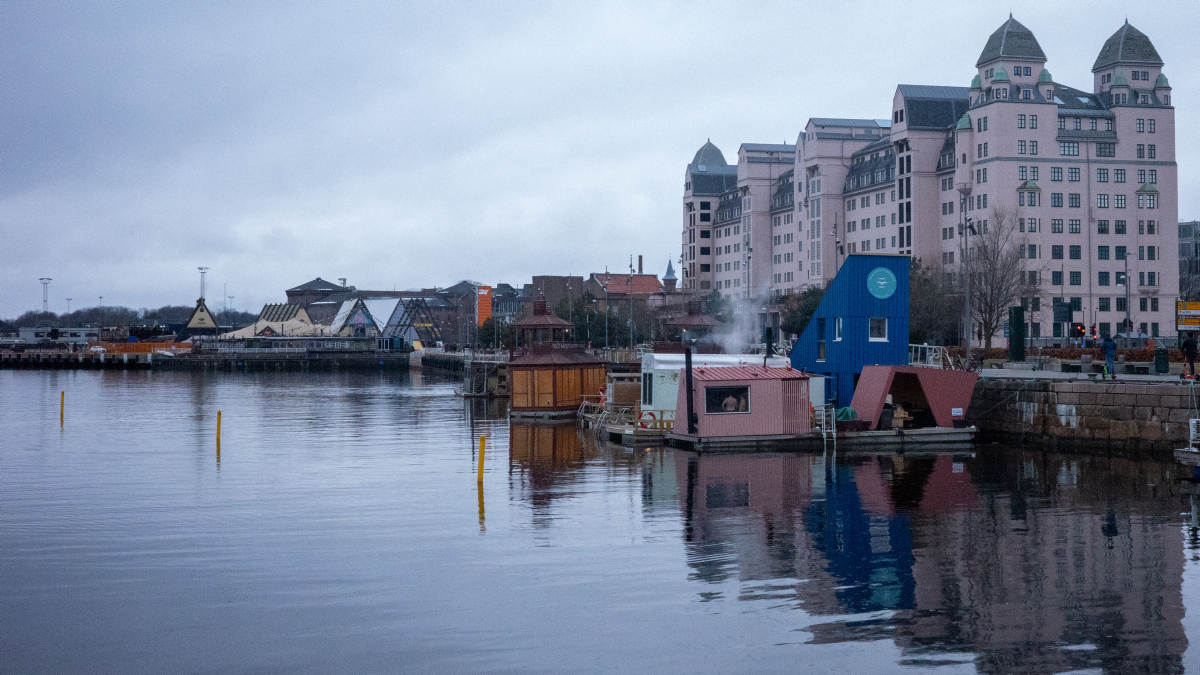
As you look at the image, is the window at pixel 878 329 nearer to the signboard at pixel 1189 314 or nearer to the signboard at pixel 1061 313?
the signboard at pixel 1061 313

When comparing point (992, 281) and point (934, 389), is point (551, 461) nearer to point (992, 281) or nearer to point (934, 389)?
point (934, 389)

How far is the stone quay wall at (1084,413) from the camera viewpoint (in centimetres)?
3972

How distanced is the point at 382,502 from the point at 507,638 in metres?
14.4

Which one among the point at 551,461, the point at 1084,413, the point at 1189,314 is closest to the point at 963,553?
the point at 551,461

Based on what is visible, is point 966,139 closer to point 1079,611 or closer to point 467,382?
point 467,382

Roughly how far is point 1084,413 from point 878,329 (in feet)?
28.8

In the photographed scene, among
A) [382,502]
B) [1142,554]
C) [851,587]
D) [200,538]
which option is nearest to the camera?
[851,587]

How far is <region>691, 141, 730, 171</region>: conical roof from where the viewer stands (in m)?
162

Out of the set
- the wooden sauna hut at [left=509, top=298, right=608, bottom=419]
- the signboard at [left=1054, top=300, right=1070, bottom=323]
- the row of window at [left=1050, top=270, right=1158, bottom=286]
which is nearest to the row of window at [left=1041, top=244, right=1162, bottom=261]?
the row of window at [left=1050, top=270, right=1158, bottom=286]

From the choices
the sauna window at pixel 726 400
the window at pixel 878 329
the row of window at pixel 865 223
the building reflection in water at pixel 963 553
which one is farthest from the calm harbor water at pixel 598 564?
the row of window at pixel 865 223

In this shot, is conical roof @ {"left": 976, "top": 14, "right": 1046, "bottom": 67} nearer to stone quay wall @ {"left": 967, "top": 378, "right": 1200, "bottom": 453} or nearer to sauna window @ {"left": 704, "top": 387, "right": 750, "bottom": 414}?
stone quay wall @ {"left": 967, "top": 378, "right": 1200, "bottom": 453}

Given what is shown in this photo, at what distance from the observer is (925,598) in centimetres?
1962

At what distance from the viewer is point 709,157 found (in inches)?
6427

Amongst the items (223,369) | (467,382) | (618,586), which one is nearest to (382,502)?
(618,586)
